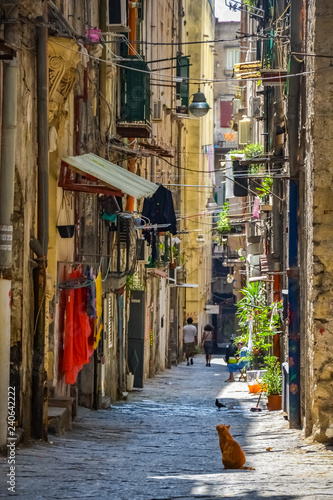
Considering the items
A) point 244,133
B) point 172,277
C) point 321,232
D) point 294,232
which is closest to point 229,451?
point 321,232

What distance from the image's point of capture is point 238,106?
47.9m

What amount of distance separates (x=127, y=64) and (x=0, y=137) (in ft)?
34.3

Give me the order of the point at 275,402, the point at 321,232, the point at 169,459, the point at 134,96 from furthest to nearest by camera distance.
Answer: the point at 134,96, the point at 275,402, the point at 321,232, the point at 169,459

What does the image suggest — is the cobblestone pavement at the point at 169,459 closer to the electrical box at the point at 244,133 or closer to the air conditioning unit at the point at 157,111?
the air conditioning unit at the point at 157,111

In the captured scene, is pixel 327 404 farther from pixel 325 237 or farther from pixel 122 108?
pixel 122 108

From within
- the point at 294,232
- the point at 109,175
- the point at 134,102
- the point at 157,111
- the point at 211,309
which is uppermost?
the point at 157,111

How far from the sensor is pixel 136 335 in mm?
23594

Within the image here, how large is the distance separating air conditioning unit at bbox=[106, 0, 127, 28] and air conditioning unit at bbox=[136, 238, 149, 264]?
6096mm

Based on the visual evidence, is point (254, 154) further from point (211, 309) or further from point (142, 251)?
point (211, 309)

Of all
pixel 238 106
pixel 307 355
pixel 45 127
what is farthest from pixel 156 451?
pixel 238 106

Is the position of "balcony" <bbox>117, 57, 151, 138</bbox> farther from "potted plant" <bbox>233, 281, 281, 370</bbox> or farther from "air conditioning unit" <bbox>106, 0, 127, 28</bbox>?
"potted plant" <bbox>233, 281, 281, 370</bbox>

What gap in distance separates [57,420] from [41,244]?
2275 millimetres


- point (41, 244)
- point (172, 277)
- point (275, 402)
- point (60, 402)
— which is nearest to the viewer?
point (41, 244)

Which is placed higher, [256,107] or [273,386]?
[256,107]
